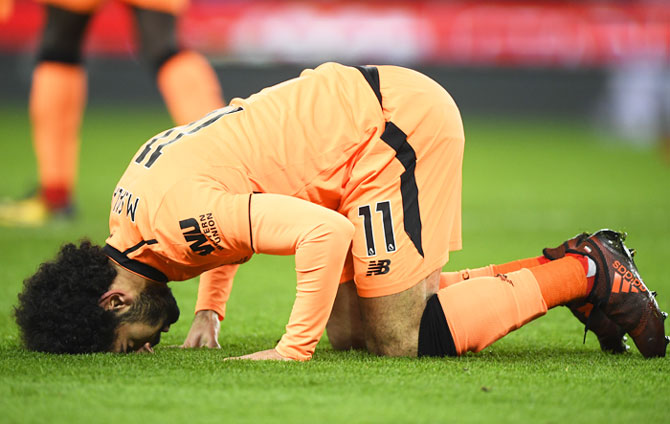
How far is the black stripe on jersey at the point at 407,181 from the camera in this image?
10.2 ft

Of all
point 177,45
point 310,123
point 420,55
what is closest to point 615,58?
point 420,55

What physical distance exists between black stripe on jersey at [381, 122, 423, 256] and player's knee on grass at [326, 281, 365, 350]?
13.7 inches

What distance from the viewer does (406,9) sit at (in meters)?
17.1

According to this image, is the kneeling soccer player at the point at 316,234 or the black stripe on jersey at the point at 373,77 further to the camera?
the black stripe on jersey at the point at 373,77

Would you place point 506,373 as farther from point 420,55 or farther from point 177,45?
point 420,55

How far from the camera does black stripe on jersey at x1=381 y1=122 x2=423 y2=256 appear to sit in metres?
3.12

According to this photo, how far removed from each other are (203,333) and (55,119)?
3.27 metres

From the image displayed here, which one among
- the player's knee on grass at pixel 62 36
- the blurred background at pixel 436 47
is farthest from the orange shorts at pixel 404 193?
the blurred background at pixel 436 47

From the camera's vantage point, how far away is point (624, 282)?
3088 mm

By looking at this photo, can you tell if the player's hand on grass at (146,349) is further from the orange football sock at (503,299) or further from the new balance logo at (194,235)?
the orange football sock at (503,299)

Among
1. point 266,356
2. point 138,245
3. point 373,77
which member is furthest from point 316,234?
point 373,77

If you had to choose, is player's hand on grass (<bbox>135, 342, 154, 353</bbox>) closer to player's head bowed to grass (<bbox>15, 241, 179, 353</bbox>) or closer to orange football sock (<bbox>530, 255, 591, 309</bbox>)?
player's head bowed to grass (<bbox>15, 241, 179, 353</bbox>)

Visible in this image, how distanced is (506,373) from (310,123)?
3.29ft

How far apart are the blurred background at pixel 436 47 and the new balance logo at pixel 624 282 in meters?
13.6
